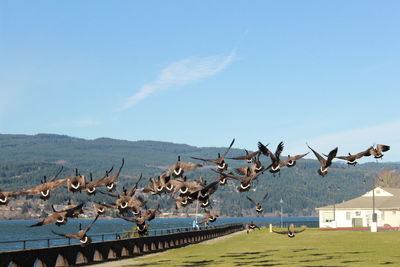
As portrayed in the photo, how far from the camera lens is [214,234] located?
97062 mm

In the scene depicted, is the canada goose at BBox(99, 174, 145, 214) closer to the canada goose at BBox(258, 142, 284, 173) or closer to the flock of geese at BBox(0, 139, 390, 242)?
the flock of geese at BBox(0, 139, 390, 242)

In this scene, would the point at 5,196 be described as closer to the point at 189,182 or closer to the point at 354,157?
the point at 189,182

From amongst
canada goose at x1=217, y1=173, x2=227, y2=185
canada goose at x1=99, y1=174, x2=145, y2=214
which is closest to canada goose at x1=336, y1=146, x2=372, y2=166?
canada goose at x1=217, y1=173, x2=227, y2=185

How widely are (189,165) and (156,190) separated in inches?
126

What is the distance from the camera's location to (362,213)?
13762 cm

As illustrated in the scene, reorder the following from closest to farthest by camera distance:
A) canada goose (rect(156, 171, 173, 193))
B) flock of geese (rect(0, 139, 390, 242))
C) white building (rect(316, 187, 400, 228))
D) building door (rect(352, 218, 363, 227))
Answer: flock of geese (rect(0, 139, 390, 242))
canada goose (rect(156, 171, 173, 193))
white building (rect(316, 187, 400, 228))
building door (rect(352, 218, 363, 227))

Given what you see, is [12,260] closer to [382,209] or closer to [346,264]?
[346,264]

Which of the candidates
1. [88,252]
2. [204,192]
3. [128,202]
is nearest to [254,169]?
[204,192]

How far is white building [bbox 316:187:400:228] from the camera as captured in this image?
5246 inches

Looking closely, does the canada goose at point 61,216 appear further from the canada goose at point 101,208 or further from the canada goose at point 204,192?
the canada goose at point 204,192

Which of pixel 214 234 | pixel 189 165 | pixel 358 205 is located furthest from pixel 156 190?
pixel 358 205

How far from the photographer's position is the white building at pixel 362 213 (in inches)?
5246

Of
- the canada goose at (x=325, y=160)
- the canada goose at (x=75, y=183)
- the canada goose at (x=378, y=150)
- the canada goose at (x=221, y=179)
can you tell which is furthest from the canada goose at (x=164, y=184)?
the canada goose at (x=378, y=150)

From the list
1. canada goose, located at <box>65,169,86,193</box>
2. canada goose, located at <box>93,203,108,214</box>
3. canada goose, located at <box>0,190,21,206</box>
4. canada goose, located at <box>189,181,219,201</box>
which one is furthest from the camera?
canada goose, located at <box>93,203,108,214</box>
